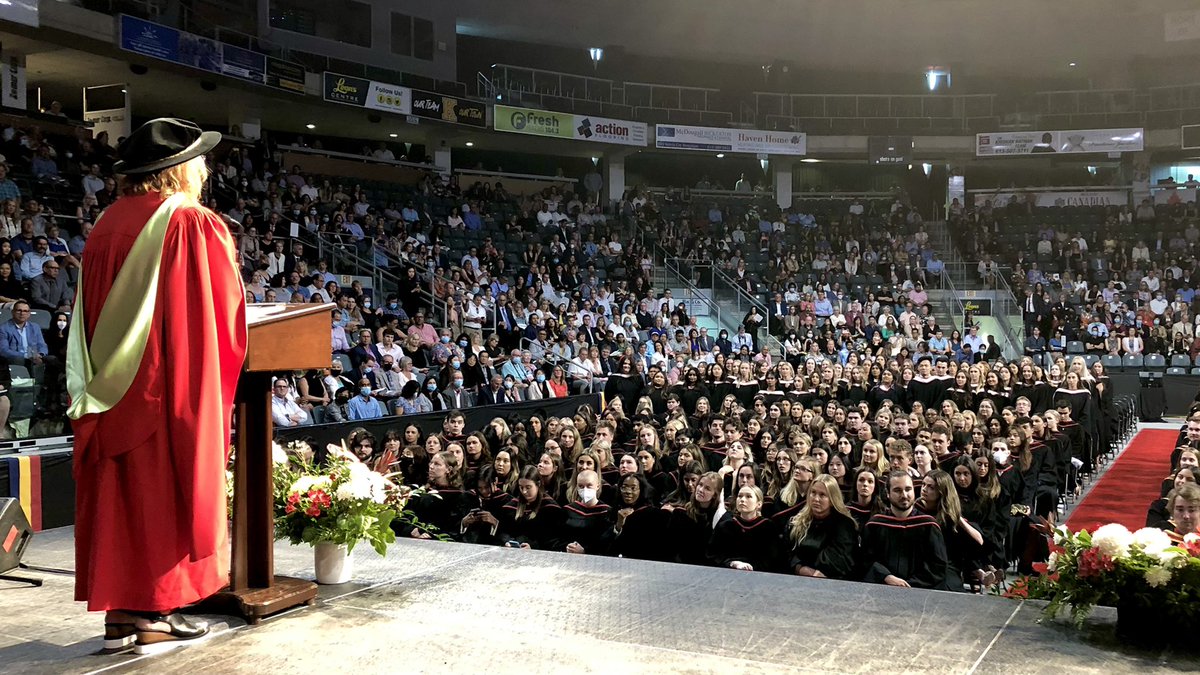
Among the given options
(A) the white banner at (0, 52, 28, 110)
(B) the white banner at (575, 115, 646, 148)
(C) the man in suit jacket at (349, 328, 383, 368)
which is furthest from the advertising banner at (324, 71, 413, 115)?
(C) the man in suit jacket at (349, 328, 383, 368)

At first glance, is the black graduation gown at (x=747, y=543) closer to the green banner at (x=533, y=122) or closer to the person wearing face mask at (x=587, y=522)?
the person wearing face mask at (x=587, y=522)

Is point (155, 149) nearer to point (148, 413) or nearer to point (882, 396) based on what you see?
point (148, 413)

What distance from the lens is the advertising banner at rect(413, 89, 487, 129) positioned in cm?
2409

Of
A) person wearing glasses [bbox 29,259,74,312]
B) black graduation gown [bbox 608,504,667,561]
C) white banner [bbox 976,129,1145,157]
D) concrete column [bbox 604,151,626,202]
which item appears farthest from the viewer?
white banner [bbox 976,129,1145,157]

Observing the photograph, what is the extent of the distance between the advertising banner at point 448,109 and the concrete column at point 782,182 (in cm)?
1041

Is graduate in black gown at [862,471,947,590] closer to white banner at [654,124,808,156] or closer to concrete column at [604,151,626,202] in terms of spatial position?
white banner at [654,124,808,156]

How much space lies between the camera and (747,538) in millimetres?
6383

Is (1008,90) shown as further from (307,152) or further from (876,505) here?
(876,505)

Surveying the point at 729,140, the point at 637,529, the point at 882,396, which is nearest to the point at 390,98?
the point at 729,140

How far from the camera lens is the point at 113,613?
2943 millimetres

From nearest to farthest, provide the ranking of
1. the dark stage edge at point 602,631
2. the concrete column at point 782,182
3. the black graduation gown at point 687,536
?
the dark stage edge at point 602,631, the black graduation gown at point 687,536, the concrete column at point 782,182

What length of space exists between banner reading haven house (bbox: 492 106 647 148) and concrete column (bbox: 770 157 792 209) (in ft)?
17.3

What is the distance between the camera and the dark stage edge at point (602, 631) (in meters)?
2.84

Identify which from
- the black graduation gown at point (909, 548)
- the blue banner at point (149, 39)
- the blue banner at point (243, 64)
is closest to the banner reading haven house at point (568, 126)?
the blue banner at point (243, 64)
